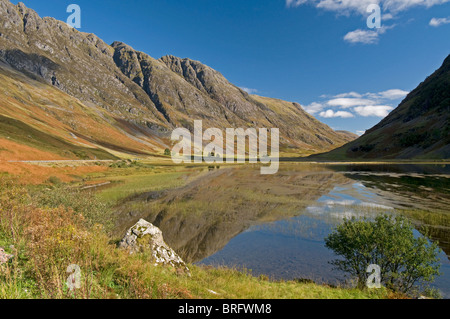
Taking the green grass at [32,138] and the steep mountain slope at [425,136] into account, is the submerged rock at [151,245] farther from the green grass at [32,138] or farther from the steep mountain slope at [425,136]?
the steep mountain slope at [425,136]

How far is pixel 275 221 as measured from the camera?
32000mm

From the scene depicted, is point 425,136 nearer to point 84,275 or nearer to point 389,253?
point 389,253

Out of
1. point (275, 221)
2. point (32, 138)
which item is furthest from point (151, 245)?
point (32, 138)

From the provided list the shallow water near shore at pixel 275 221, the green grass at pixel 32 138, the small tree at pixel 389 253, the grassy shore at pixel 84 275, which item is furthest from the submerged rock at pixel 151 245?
the green grass at pixel 32 138

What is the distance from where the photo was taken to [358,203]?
41.1 metres

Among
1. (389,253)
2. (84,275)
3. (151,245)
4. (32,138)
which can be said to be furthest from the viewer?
(32,138)

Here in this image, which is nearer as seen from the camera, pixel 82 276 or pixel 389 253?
pixel 82 276

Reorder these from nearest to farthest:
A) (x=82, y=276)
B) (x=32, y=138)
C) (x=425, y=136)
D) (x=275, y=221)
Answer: (x=82, y=276) < (x=275, y=221) < (x=32, y=138) < (x=425, y=136)

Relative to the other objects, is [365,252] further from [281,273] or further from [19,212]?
[19,212]

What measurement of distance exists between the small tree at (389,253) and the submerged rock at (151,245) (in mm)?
12295

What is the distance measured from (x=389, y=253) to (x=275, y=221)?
16.9 m
